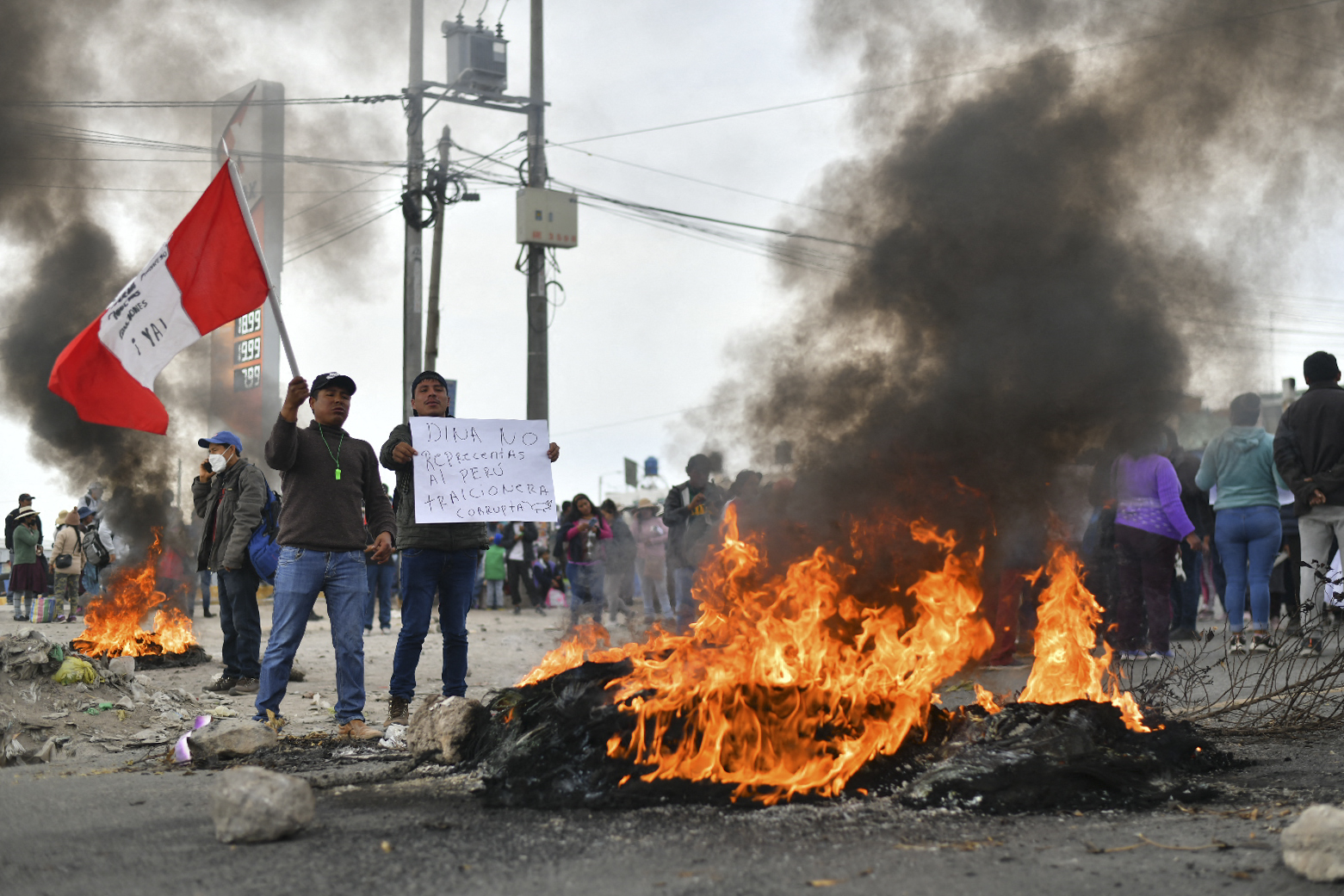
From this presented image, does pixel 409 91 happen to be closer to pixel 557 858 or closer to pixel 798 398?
pixel 798 398

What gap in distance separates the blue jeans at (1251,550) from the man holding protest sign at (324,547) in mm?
6242

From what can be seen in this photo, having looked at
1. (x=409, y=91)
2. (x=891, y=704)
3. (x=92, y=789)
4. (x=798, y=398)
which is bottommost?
(x=92, y=789)

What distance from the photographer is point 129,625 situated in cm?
1056

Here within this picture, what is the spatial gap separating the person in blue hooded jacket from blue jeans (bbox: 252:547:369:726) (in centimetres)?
641

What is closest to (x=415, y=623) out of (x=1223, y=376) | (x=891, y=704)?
(x=891, y=704)

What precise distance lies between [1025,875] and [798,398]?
138 inches

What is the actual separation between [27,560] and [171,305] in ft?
38.1

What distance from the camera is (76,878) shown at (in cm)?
343

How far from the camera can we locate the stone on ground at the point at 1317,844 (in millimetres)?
3102

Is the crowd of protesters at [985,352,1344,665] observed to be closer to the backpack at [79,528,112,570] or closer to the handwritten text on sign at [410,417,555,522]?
the handwritten text on sign at [410,417,555,522]

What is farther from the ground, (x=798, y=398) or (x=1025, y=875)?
(x=798, y=398)

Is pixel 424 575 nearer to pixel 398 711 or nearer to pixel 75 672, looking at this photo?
pixel 398 711

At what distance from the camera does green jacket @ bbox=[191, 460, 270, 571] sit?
8328mm

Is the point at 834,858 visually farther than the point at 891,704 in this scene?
No
